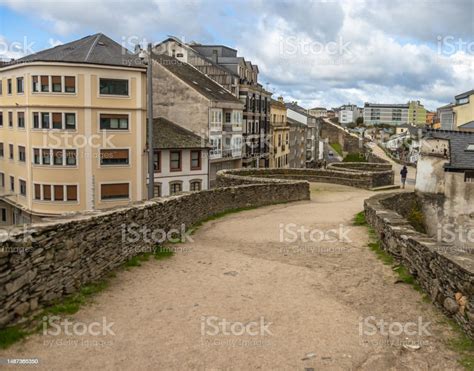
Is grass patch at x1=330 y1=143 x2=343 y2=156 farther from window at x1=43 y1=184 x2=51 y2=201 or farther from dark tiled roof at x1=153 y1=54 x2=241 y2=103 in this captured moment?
window at x1=43 y1=184 x2=51 y2=201

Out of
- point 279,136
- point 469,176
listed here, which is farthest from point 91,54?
point 279,136

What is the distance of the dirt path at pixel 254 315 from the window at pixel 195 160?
93.1 ft

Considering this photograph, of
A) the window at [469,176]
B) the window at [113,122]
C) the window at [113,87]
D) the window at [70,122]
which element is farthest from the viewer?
the window at [113,122]

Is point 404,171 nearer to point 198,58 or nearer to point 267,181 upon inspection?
point 267,181

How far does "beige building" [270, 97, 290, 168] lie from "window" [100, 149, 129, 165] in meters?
31.7

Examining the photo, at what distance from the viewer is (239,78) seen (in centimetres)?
5472

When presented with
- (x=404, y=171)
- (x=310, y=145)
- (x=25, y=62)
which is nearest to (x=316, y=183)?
(x=404, y=171)

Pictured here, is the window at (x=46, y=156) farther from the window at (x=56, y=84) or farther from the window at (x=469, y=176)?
the window at (x=469, y=176)

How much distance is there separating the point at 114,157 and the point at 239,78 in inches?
912

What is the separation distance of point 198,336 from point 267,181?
17.4m

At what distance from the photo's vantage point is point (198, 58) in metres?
53.6

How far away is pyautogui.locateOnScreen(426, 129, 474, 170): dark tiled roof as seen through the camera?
845 inches

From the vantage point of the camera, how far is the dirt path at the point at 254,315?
6.22m

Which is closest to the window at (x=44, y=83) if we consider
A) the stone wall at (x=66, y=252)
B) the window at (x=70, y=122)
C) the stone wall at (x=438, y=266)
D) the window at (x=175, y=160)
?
the window at (x=70, y=122)
